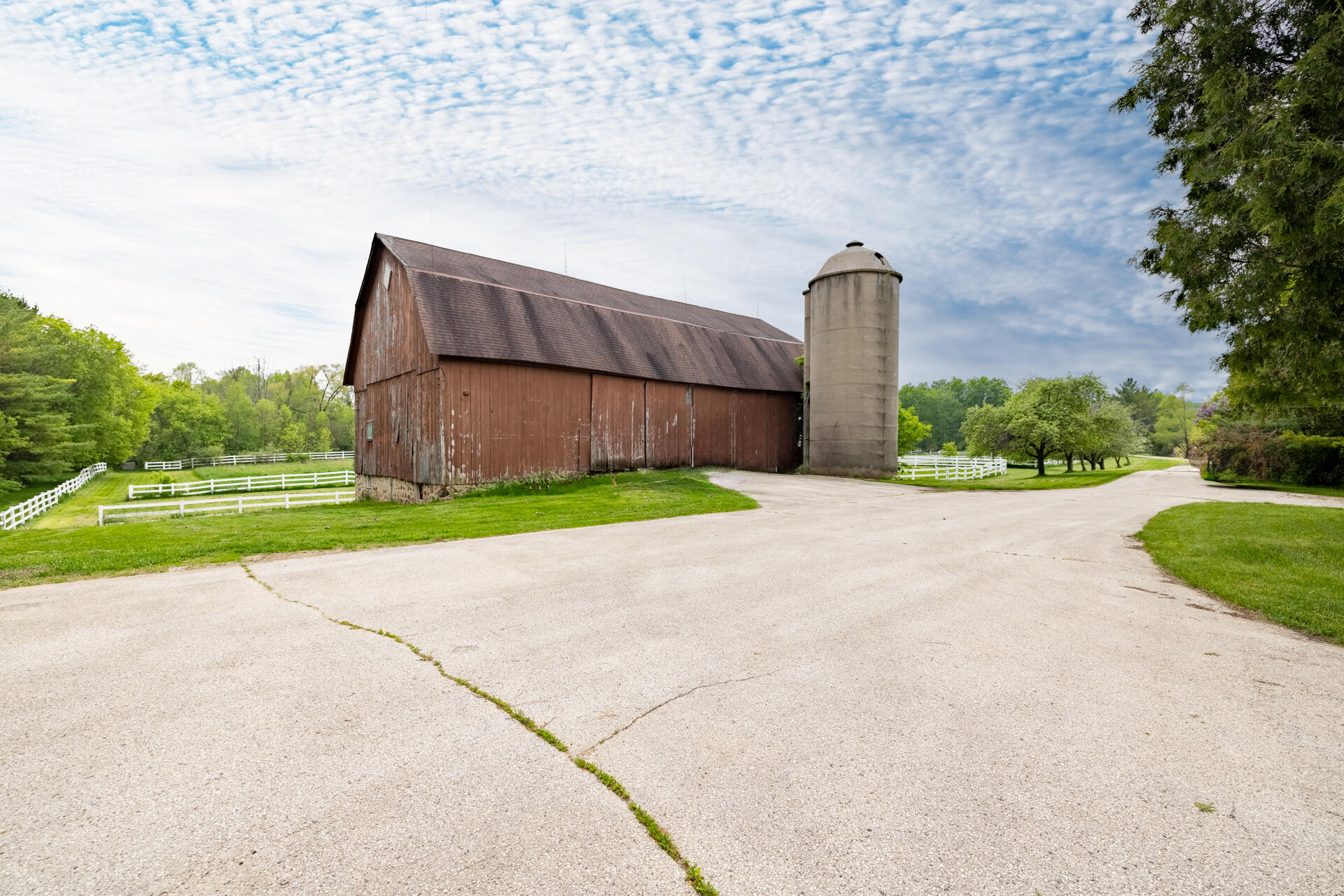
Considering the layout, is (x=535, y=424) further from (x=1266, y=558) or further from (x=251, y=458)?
(x=251, y=458)

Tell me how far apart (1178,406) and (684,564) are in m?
120

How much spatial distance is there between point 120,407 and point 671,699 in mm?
58474

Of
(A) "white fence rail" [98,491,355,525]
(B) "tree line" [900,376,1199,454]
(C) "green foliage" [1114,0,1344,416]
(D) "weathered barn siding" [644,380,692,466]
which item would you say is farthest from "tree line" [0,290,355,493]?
(B) "tree line" [900,376,1199,454]

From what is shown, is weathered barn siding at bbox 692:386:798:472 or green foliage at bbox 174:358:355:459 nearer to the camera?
weathered barn siding at bbox 692:386:798:472

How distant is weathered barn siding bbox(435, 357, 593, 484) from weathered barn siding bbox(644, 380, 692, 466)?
2955 millimetres

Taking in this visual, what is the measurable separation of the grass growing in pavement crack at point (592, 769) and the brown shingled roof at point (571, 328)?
15263mm

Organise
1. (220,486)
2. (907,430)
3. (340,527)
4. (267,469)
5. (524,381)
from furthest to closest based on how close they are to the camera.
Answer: (267,469)
(907,430)
(220,486)
(524,381)
(340,527)

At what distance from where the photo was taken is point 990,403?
9081 cm

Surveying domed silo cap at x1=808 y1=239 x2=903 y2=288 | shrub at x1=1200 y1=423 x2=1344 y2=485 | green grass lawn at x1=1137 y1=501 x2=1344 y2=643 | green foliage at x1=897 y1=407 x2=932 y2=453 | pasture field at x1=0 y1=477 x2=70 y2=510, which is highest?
domed silo cap at x1=808 y1=239 x2=903 y2=288

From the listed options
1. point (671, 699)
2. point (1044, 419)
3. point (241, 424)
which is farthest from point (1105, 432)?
point (241, 424)

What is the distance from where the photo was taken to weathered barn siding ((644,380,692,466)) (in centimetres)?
2433

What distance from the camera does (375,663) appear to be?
4363mm

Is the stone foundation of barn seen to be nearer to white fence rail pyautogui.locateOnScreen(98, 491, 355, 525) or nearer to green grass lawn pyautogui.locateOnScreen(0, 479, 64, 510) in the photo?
white fence rail pyautogui.locateOnScreen(98, 491, 355, 525)

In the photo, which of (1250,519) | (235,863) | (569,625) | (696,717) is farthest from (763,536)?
(1250,519)
